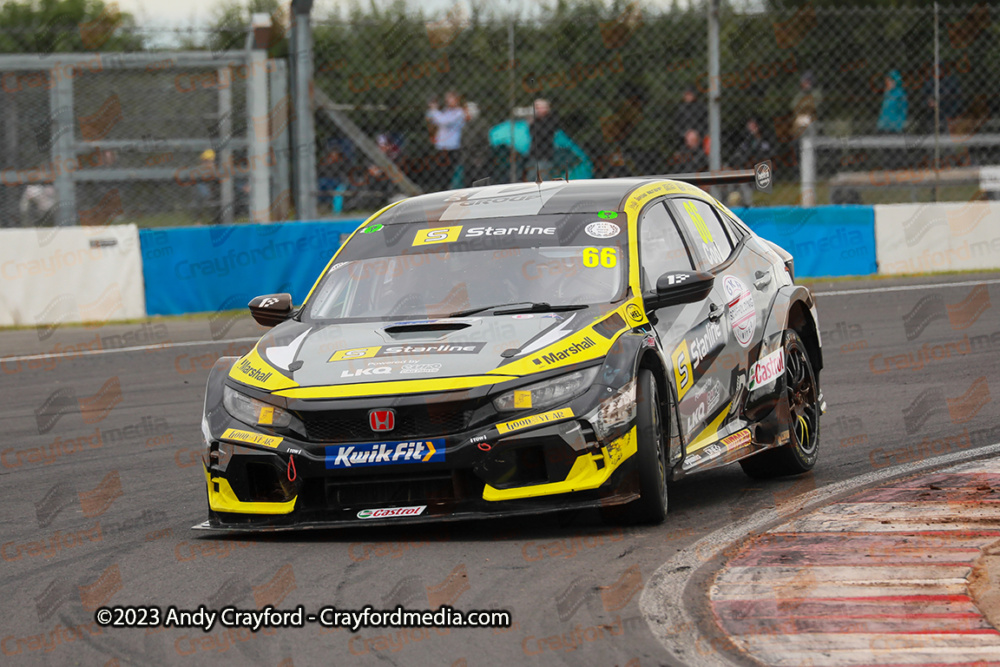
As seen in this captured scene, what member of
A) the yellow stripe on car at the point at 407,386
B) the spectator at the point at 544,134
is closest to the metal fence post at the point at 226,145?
the spectator at the point at 544,134

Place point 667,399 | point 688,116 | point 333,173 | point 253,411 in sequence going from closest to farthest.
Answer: point 253,411 → point 667,399 → point 333,173 → point 688,116

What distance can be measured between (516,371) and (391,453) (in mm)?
584

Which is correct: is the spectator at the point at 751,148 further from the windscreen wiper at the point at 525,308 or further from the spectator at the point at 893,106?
the windscreen wiper at the point at 525,308

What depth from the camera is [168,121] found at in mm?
16922

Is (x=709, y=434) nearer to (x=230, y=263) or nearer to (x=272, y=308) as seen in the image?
(x=272, y=308)

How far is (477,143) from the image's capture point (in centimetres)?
1667

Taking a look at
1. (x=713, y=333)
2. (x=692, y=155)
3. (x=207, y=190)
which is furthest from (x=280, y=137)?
(x=713, y=333)

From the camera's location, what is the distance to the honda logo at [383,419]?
229 inches

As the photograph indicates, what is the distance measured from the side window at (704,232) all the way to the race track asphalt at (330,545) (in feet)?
3.67

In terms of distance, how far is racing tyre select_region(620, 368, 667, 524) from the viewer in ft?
19.7

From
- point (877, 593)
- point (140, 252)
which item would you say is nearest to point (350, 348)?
point (877, 593)

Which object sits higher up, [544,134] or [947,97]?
[947,97]

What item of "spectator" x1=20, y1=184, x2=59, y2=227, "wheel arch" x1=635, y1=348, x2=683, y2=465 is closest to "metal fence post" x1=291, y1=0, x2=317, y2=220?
"spectator" x1=20, y1=184, x2=59, y2=227

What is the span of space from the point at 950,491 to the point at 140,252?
10.8m
